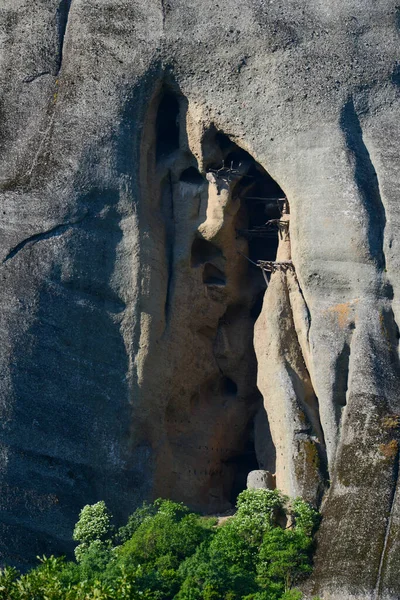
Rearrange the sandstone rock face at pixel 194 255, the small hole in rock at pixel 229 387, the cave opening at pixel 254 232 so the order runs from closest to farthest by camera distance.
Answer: the sandstone rock face at pixel 194 255
the cave opening at pixel 254 232
the small hole in rock at pixel 229 387

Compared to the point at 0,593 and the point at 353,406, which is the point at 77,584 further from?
the point at 353,406

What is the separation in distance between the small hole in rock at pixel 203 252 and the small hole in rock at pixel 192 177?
1.17 m

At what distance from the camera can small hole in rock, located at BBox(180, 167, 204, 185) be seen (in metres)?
31.3

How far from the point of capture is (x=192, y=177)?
103 ft

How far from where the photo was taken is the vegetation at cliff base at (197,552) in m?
25.3

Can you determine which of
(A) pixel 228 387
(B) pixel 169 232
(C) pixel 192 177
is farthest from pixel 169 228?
(A) pixel 228 387

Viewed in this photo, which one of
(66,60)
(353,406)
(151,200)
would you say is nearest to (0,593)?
(353,406)

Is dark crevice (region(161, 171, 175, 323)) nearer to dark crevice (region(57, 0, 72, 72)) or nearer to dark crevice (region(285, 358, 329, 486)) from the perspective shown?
dark crevice (region(285, 358, 329, 486))

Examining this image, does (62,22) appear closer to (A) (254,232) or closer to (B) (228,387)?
(A) (254,232)

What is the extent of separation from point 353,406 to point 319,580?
3269 millimetres

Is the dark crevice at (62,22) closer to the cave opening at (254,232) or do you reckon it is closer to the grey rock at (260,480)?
the cave opening at (254,232)

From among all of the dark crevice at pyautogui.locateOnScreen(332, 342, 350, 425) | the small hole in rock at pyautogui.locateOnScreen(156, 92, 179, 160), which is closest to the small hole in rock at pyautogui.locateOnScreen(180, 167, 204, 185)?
the small hole in rock at pyautogui.locateOnScreen(156, 92, 179, 160)

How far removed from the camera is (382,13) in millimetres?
30484

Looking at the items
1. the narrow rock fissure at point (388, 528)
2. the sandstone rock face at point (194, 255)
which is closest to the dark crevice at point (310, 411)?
the sandstone rock face at point (194, 255)
